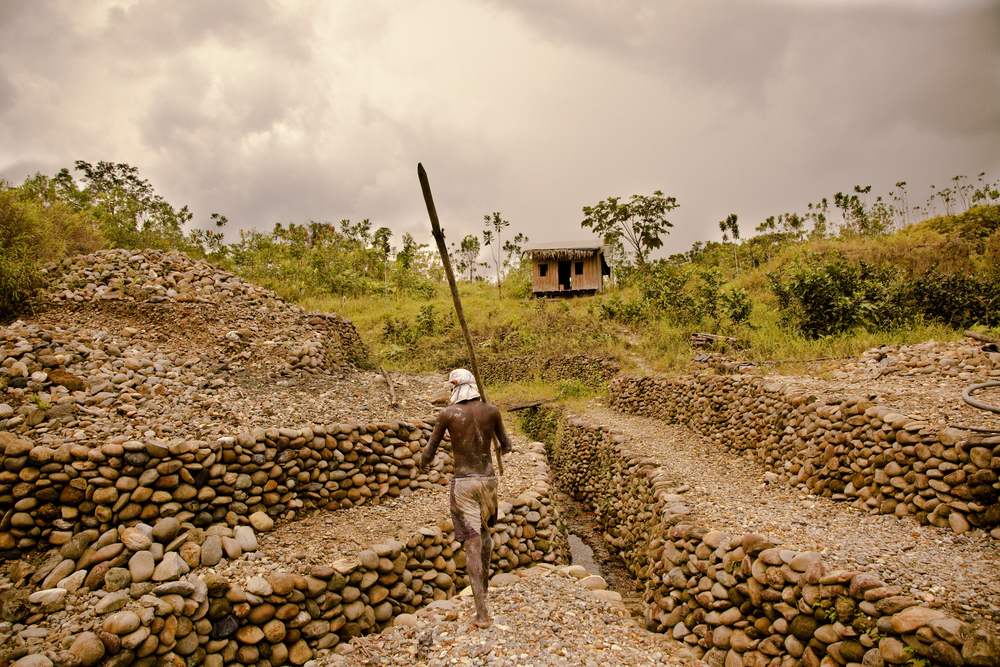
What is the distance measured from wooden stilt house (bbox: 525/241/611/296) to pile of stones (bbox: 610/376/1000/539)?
16.1 m

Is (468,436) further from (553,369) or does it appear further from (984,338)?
(553,369)

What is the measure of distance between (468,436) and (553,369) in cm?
1202

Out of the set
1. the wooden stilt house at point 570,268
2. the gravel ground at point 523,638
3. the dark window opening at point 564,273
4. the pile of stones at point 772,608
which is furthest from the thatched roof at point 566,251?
the gravel ground at point 523,638

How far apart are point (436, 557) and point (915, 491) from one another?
5279 mm

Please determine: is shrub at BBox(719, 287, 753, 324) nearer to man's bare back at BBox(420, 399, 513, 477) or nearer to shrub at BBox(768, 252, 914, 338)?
shrub at BBox(768, 252, 914, 338)

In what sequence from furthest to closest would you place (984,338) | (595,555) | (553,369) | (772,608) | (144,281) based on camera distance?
1. (553,369)
2. (144,281)
3. (595,555)
4. (984,338)
5. (772,608)

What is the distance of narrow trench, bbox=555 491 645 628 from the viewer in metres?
6.29

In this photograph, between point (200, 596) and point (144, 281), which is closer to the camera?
point (200, 596)

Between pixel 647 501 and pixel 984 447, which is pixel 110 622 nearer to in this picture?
pixel 647 501

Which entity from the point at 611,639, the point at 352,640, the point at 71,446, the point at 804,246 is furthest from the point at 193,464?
the point at 804,246

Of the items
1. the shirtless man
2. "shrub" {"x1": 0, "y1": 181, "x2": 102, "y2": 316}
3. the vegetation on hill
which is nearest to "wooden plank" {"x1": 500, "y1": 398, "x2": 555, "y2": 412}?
the vegetation on hill

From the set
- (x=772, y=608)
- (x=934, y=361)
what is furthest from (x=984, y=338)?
(x=772, y=608)

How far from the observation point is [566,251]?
2442cm

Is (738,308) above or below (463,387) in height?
above
